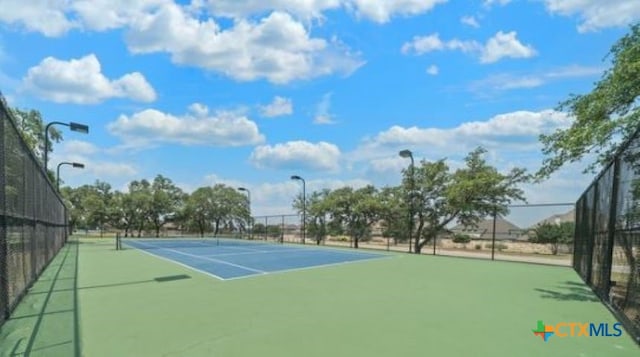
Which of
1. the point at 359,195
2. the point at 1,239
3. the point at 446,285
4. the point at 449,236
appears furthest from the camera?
the point at 359,195

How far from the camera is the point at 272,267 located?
1123cm

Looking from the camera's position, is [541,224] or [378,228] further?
[378,228]

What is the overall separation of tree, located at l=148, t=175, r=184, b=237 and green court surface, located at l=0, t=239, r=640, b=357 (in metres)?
34.3

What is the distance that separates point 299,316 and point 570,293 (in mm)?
5147

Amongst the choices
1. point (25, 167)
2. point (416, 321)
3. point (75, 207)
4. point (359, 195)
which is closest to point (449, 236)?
point (359, 195)

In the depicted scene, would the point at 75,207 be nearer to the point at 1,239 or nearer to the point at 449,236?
the point at 449,236

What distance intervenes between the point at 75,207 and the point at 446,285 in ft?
158

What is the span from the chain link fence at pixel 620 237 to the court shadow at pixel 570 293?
0.58ft

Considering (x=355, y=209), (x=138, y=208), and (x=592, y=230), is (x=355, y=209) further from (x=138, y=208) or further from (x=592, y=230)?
(x=138, y=208)

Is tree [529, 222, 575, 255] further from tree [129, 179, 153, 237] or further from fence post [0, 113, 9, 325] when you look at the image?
tree [129, 179, 153, 237]

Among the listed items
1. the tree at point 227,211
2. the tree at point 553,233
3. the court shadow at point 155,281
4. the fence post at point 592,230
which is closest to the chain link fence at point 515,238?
the tree at point 553,233

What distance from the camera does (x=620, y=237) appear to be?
541 cm

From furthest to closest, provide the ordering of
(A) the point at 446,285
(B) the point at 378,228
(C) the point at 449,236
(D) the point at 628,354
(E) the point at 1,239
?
(B) the point at 378,228 < (C) the point at 449,236 < (A) the point at 446,285 < (E) the point at 1,239 < (D) the point at 628,354

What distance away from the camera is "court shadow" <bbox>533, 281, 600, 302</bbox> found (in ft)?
22.9
